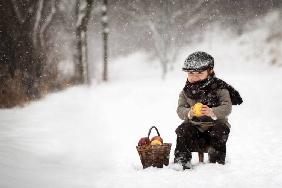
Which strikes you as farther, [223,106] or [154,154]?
[154,154]

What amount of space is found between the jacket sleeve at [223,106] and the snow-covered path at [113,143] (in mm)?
680

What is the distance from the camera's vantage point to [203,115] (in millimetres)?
6055

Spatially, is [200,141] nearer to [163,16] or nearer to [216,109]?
[216,109]

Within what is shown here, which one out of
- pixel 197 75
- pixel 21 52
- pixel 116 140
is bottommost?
pixel 116 140

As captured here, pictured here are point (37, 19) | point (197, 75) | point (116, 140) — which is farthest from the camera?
point (37, 19)

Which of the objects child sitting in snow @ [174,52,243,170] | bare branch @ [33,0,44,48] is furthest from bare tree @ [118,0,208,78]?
child sitting in snow @ [174,52,243,170]

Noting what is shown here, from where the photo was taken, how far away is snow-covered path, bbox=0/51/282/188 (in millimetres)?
5387

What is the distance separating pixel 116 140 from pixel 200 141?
3.22m

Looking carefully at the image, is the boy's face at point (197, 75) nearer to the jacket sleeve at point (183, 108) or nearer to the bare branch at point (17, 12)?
the jacket sleeve at point (183, 108)

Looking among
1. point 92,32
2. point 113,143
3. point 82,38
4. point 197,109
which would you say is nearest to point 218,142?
point 197,109

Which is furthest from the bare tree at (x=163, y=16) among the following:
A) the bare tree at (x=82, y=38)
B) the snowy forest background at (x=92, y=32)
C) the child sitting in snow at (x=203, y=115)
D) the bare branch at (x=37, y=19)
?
the child sitting in snow at (x=203, y=115)

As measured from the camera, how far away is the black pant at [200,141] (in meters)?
6.00

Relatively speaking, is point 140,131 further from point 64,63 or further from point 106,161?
point 64,63

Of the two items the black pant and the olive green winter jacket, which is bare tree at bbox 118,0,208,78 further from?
the black pant
